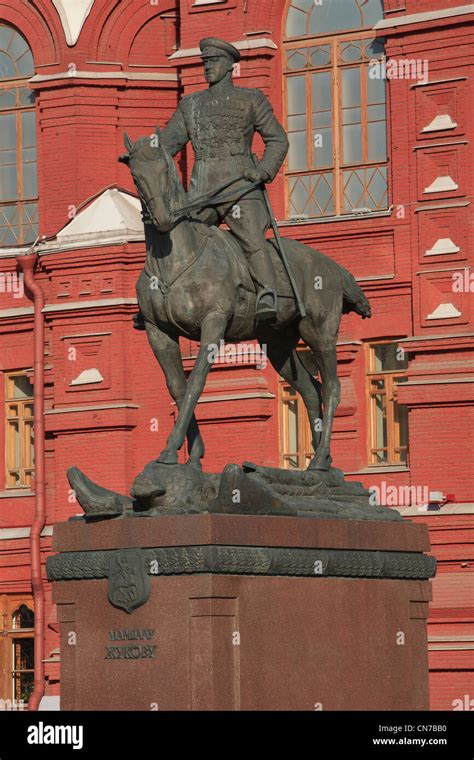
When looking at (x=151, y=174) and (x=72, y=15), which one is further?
(x=72, y=15)

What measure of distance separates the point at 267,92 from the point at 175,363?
1119 cm

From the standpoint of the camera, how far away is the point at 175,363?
16.5 meters

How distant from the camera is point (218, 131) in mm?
16953

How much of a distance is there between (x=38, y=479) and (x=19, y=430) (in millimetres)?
1101

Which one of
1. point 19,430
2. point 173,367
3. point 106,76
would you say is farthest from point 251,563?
point 106,76

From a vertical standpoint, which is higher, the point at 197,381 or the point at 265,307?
the point at 265,307

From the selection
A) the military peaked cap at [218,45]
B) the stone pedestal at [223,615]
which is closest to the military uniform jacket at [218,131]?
the military peaked cap at [218,45]

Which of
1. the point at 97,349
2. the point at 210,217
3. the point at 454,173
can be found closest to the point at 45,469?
the point at 97,349

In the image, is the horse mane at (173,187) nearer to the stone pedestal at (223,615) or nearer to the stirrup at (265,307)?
the stirrup at (265,307)

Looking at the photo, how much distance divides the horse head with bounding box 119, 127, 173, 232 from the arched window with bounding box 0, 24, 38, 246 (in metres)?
13.5

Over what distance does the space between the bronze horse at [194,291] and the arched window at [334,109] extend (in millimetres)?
9396

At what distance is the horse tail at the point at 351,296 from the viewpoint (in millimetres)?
17875

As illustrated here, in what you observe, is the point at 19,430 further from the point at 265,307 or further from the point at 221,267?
the point at 221,267

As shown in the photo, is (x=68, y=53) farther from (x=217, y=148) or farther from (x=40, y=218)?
(x=217, y=148)
